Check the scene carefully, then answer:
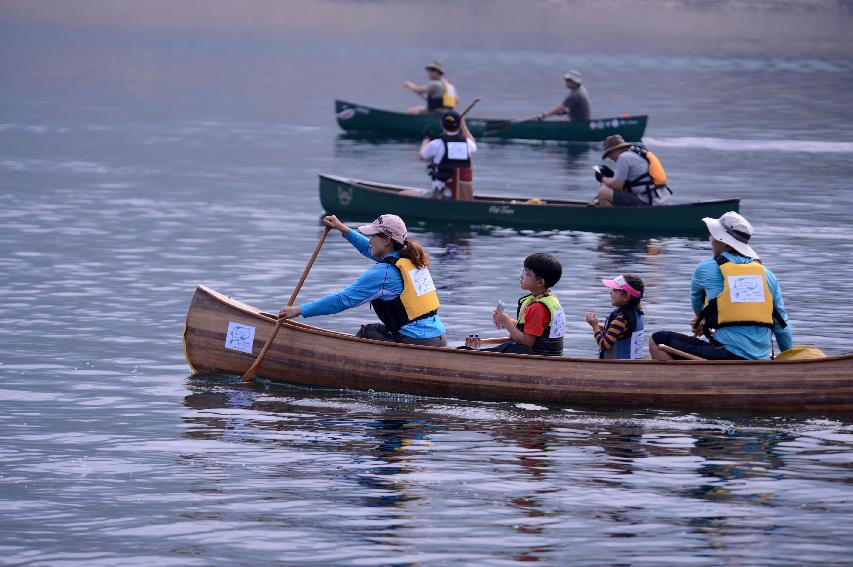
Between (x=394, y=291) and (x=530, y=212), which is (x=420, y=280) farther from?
(x=530, y=212)

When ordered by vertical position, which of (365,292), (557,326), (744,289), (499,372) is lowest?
(499,372)

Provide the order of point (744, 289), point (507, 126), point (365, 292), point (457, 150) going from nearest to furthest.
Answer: point (744, 289), point (365, 292), point (457, 150), point (507, 126)

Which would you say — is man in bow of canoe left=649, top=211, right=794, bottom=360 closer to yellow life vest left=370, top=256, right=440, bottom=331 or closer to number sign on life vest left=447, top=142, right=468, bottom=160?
yellow life vest left=370, top=256, right=440, bottom=331

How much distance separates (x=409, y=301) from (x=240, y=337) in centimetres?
181

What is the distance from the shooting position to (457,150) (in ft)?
84.7

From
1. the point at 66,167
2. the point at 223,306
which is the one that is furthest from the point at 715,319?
the point at 66,167

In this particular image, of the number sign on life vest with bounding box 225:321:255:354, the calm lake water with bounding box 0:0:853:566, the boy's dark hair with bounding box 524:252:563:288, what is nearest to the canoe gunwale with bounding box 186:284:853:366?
the number sign on life vest with bounding box 225:321:255:354

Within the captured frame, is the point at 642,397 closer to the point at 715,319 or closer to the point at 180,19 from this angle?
the point at 715,319

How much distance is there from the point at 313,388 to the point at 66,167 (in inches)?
795

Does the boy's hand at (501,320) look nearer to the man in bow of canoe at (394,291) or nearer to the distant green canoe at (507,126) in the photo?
the man in bow of canoe at (394,291)

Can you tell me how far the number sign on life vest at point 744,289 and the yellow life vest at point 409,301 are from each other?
276 cm

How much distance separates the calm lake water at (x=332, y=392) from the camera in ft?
35.5

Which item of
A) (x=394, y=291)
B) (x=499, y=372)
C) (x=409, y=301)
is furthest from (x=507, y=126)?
(x=499, y=372)

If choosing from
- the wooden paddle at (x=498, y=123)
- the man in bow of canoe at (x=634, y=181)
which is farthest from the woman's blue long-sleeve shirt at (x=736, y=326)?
the wooden paddle at (x=498, y=123)
